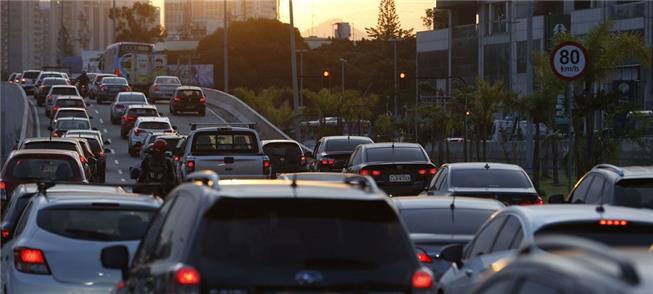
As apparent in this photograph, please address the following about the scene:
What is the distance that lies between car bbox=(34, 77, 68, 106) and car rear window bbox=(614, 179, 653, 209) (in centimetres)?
7133

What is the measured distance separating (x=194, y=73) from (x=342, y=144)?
10696 centimetres

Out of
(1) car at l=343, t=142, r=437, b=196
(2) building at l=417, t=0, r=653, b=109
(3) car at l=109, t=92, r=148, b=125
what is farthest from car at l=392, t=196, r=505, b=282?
(2) building at l=417, t=0, r=653, b=109

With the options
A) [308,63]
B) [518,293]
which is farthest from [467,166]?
[308,63]

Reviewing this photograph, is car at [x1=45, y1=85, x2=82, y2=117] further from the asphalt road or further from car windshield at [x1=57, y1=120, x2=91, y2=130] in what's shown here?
car windshield at [x1=57, y1=120, x2=91, y2=130]

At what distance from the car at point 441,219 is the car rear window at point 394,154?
13.6 meters

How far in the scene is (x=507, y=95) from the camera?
139 ft

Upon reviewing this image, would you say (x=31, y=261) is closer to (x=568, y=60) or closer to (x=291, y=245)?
(x=291, y=245)

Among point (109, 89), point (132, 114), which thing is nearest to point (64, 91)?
point (109, 89)

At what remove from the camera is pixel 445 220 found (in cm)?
1453

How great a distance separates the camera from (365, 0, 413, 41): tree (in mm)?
153250

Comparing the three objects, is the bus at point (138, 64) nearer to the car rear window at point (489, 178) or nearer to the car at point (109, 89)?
the car at point (109, 89)

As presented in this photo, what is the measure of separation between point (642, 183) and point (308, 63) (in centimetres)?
13543

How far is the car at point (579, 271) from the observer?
431 centimetres

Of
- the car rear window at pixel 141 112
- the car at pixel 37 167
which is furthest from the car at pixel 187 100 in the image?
the car at pixel 37 167
